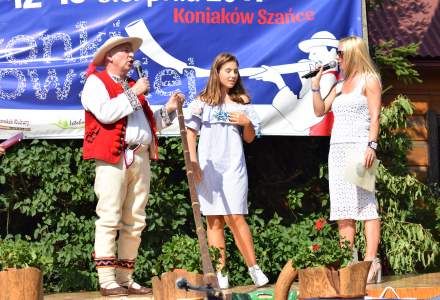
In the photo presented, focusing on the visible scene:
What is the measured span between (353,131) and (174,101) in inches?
51.1

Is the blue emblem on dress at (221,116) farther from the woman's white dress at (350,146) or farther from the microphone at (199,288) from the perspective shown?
the microphone at (199,288)

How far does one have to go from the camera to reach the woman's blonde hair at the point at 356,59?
7.76 meters

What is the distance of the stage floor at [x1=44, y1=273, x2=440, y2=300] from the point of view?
24.3 feet

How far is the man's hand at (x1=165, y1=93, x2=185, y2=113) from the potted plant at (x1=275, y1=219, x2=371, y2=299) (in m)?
1.40

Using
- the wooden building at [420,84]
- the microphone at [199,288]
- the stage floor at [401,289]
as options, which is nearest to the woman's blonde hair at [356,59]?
the stage floor at [401,289]

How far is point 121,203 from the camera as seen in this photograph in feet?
24.1

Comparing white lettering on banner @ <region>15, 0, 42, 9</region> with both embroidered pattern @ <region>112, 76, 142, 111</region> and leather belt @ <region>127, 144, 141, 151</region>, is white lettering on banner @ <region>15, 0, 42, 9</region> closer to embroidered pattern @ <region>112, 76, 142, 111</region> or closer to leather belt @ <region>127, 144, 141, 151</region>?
embroidered pattern @ <region>112, 76, 142, 111</region>

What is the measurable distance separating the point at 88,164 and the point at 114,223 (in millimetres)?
1678

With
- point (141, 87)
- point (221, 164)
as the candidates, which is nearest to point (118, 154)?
point (141, 87)

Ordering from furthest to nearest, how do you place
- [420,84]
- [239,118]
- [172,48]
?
[420,84] → [172,48] → [239,118]

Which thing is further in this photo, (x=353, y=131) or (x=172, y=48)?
(x=172, y=48)

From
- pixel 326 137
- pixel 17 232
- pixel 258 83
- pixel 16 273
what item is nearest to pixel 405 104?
pixel 326 137

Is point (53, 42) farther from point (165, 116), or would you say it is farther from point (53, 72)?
point (165, 116)

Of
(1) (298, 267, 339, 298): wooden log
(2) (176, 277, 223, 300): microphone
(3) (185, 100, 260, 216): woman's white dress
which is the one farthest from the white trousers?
(2) (176, 277, 223, 300): microphone
